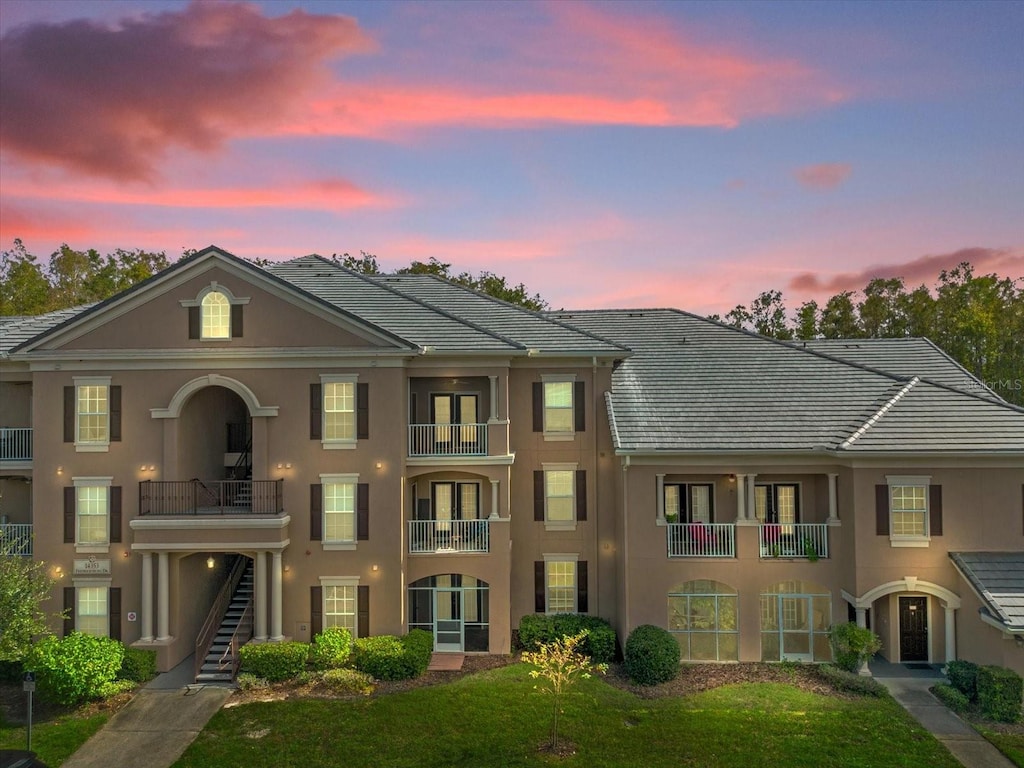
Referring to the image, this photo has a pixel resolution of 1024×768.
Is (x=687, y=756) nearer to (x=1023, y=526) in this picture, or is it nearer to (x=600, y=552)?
(x=600, y=552)

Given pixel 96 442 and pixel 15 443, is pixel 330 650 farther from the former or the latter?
pixel 15 443

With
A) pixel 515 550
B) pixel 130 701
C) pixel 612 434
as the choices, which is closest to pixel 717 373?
pixel 612 434

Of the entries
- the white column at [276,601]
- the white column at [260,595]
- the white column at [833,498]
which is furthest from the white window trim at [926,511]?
the white column at [260,595]

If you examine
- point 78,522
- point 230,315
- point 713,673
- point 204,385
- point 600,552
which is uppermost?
point 230,315

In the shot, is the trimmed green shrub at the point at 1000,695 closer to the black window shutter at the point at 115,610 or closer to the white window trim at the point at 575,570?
the white window trim at the point at 575,570

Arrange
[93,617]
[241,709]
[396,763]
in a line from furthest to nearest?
[93,617] < [241,709] < [396,763]

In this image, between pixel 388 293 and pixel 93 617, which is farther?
pixel 388 293

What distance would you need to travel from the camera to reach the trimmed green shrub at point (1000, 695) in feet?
51.2

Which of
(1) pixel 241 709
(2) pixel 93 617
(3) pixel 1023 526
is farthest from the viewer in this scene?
(2) pixel 93 617

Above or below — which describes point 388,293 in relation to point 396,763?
above

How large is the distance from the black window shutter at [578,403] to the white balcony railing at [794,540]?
634 centimetres

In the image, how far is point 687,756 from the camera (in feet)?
45.5

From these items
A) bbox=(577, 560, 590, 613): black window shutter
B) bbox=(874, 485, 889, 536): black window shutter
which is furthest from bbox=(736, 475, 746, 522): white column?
bbox=(577, 560, 590, 613): black window shutter

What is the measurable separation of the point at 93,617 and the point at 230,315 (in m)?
9.76
